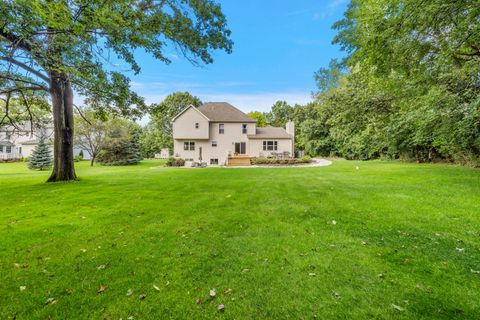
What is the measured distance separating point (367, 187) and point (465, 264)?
18.7 feet

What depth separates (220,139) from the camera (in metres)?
27.0

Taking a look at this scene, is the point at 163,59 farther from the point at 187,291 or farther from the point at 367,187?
the point at 367,187

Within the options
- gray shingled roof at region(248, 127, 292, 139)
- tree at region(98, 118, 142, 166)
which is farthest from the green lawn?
tree at region(98, 118, 142, 166)

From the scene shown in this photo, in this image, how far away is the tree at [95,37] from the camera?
410 cm

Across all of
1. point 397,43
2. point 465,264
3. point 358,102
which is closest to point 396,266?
point 465,264

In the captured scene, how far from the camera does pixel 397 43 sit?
22.0 feet

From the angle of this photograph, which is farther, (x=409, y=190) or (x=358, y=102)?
(x=358, y=102)

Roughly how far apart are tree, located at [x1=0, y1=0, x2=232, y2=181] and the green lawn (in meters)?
3.59

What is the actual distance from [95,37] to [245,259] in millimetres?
5770

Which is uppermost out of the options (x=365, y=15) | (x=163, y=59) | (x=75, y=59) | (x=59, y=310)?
(x=365, y=15)

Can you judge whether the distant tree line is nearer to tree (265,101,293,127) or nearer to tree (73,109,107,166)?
tree (73,109,107,166)

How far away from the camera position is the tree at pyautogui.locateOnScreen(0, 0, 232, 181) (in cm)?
410

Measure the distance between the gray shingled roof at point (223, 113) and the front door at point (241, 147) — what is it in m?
2.75

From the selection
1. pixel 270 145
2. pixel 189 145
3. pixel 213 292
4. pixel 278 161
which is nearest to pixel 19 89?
pixel 213 292
